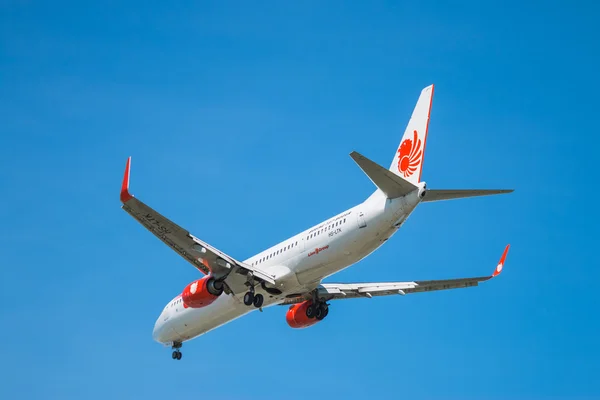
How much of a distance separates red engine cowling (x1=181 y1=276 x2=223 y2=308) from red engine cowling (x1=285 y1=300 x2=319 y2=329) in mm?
6552

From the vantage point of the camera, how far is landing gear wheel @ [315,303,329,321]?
49125 millimetres

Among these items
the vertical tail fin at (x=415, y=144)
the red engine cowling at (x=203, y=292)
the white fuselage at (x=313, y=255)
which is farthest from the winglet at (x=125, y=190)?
the vertical tail fin at (x=415, y=144)


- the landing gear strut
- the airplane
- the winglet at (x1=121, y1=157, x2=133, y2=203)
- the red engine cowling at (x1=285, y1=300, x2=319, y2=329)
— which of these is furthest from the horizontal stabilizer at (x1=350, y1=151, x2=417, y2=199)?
the red engine cowling at (x1=285, y1=300, x2=319, y2=329)

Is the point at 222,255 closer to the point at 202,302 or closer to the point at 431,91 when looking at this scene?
the point at 202,302

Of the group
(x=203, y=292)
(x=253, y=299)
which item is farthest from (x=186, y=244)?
(x=253, y=299)

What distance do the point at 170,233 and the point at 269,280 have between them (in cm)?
533

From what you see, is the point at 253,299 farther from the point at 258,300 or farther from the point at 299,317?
the point at 299,317

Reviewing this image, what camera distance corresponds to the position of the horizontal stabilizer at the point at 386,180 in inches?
1480

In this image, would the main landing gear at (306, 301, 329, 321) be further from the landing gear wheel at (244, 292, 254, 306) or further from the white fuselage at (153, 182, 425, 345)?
the landing gear wheel at (244, 292, 254, 306)

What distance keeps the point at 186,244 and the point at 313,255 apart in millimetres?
5925

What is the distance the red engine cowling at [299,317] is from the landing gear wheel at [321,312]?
24 centimetres

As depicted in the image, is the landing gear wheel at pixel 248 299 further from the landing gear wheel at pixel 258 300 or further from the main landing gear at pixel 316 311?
the main landing gear at pixel 316 311

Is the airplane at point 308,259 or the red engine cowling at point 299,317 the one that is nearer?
the airplane at point 308,259

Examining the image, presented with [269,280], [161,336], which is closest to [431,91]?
[269,280]
